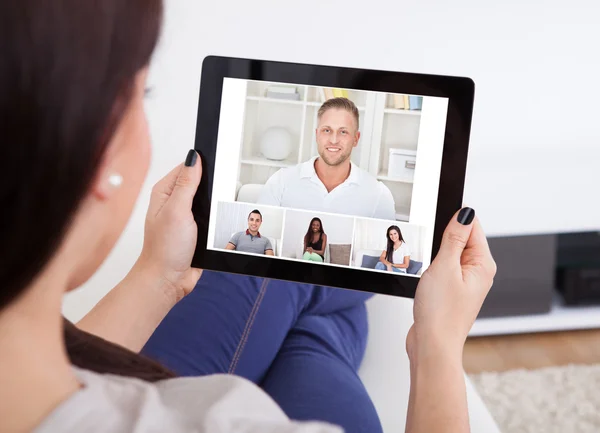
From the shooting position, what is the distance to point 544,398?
58.1 inches

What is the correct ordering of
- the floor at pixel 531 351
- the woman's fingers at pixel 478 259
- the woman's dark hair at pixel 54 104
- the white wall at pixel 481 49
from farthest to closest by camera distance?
the white wall at pixel 481 49 < the floor at pixel 531 351 < the woman's fingers at pixel 478 259 < the woman's dark hair at pixel 54 104

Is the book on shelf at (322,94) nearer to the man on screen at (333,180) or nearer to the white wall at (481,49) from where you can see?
the man on screen at (333,180)

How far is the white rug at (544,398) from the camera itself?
1406 millimetres

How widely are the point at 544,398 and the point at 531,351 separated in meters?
0.18

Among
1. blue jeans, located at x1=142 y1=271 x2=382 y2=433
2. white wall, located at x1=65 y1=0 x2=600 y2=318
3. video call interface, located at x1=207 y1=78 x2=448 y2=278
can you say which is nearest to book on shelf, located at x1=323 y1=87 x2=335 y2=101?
video call interface, located at x1=207 y1=78 x2=448 y2=278

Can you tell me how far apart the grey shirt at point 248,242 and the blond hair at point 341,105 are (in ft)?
0.66

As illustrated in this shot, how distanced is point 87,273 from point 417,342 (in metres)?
0.43

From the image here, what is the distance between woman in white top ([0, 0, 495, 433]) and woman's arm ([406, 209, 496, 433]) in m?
0.03

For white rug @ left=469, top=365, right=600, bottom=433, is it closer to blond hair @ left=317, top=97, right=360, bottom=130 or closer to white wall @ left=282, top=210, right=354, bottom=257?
white wall @ left=282, top=210, right=354, bottom=257

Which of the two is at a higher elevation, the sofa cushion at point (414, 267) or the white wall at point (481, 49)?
the white wall at point (481, 49)

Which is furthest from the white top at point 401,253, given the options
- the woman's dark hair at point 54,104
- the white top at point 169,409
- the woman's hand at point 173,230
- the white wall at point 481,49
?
the white wall at point 481,49

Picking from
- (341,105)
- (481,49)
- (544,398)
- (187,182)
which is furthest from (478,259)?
(481,49)

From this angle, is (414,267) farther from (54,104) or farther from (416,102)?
(54,104)

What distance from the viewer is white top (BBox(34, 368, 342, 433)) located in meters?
0.44
